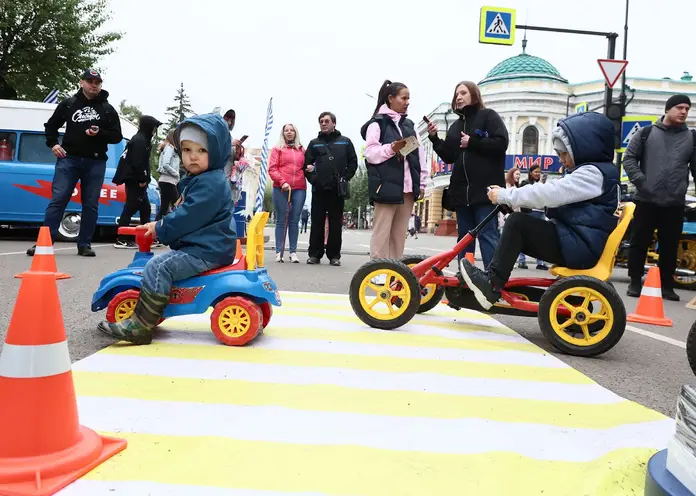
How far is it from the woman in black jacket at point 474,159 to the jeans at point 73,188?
176 inches

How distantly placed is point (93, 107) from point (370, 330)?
17.4 feet

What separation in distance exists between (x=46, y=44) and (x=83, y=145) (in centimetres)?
1619

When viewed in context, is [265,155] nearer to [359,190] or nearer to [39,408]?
[39,408]

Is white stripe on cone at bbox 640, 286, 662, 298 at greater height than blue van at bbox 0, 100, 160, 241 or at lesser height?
lesser

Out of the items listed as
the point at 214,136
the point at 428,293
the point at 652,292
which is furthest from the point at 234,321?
the point at 652,292

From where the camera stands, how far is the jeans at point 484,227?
15.2 ft

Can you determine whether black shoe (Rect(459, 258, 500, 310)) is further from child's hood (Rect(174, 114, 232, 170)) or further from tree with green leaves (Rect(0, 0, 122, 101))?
tree with green leaves (Rect(0, 0, 122, 101))

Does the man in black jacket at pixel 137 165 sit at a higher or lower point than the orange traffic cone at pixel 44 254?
higher

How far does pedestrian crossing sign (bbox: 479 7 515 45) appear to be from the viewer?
46.1 ft

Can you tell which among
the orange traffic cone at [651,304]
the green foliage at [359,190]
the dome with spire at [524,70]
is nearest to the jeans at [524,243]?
the orange traffic cone at [651,304]

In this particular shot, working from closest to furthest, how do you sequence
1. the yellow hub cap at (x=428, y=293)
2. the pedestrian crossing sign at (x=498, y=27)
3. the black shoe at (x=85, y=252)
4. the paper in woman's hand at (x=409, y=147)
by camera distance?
1. the yellow hub cap at (x=428, y=293)
2. the paper in woman's hand at (x=409, y=147)
3. the black shoe at (x=85, y=252)
4. the pedestrian crossing sign at (x=498, y=27)

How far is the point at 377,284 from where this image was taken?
3941 mm

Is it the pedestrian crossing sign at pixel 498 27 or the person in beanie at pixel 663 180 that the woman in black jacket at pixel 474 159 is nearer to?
the person in beanie at pixel 663 180

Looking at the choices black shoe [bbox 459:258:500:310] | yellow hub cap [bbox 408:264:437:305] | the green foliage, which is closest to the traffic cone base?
black shoe [bbox 459:258:500:310]
